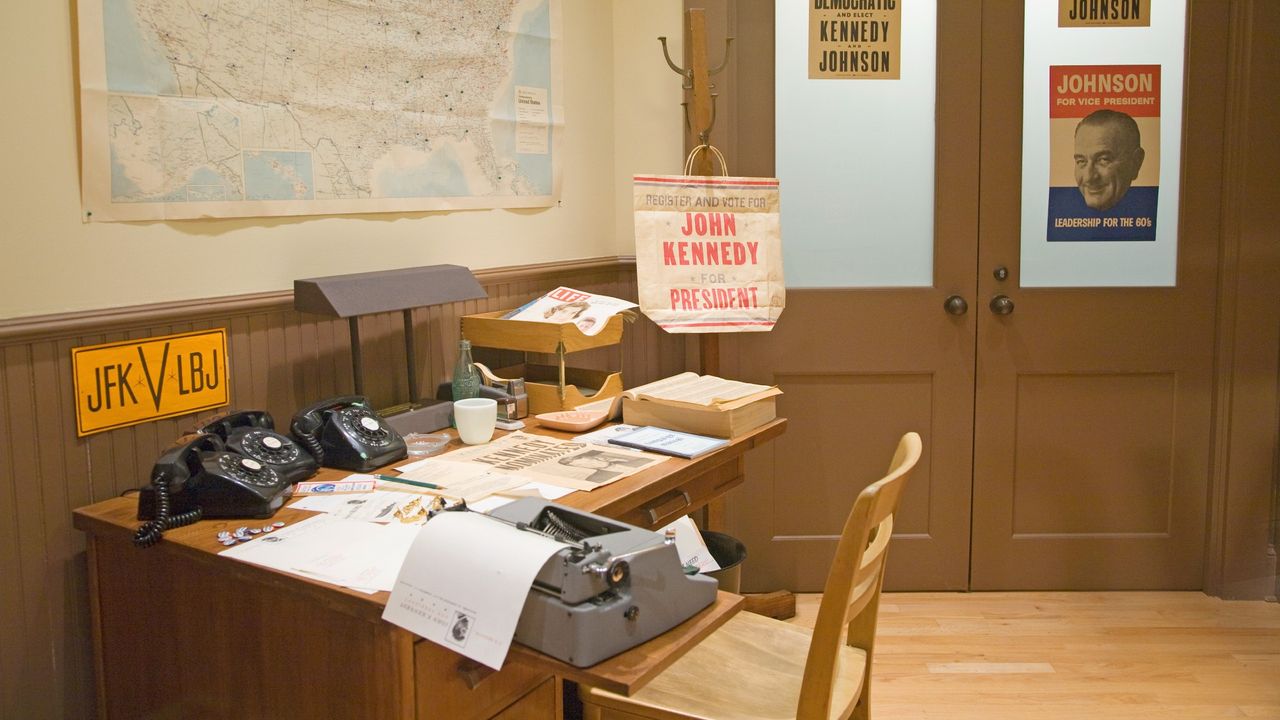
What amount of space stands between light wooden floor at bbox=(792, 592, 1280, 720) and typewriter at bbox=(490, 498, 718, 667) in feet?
5.20

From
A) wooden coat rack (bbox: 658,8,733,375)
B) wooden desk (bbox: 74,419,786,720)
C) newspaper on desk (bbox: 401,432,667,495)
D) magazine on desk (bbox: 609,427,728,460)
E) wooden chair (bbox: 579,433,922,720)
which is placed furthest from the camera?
wooden coat rack (bbox: 658,8,733,375)

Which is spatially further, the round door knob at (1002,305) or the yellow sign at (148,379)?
the round door knob at (1002,305)

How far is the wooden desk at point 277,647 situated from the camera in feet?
5.20

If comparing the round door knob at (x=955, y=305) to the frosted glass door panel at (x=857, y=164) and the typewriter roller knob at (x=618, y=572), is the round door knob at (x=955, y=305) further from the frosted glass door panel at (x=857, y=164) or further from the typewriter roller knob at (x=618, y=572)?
the typewriter roller knob at (x=618, y=572)

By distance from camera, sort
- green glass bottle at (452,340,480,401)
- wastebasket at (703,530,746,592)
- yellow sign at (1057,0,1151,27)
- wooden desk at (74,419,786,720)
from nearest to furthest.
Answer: wooden desk at (74,419,786,720), green glass bottle at (452,340,480,401), wastebasket at (703,530,746,592), yellow sign at (1057,0,1151,27)

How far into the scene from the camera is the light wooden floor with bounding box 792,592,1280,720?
290 cm

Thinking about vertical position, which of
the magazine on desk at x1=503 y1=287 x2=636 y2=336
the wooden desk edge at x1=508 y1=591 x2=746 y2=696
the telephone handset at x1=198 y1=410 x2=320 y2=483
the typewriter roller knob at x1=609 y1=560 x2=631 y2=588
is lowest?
A: the wooden desk edge at x1=508 y1=591 x2=746 y2=696

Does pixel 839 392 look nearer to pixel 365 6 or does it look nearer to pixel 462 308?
pixel 462 308

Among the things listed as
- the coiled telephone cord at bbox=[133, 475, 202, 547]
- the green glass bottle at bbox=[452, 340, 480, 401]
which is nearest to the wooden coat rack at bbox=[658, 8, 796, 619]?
the green glass bottle at bbox=[452, 340, 480, 401]

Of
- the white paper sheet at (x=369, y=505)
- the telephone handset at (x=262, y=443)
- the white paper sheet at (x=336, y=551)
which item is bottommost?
the white paper sheet at (x=336, y=551)

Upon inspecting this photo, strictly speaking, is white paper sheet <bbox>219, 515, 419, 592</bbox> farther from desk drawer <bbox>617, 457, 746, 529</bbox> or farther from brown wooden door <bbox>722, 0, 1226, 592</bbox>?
brown wooden door <bbox>722, 0, 1226, 592</bbox>

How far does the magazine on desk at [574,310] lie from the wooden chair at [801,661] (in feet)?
2.88

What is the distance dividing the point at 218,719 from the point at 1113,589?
9.74ft

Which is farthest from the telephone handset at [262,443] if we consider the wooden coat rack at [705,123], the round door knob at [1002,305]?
the round door knob at [1002,305]
